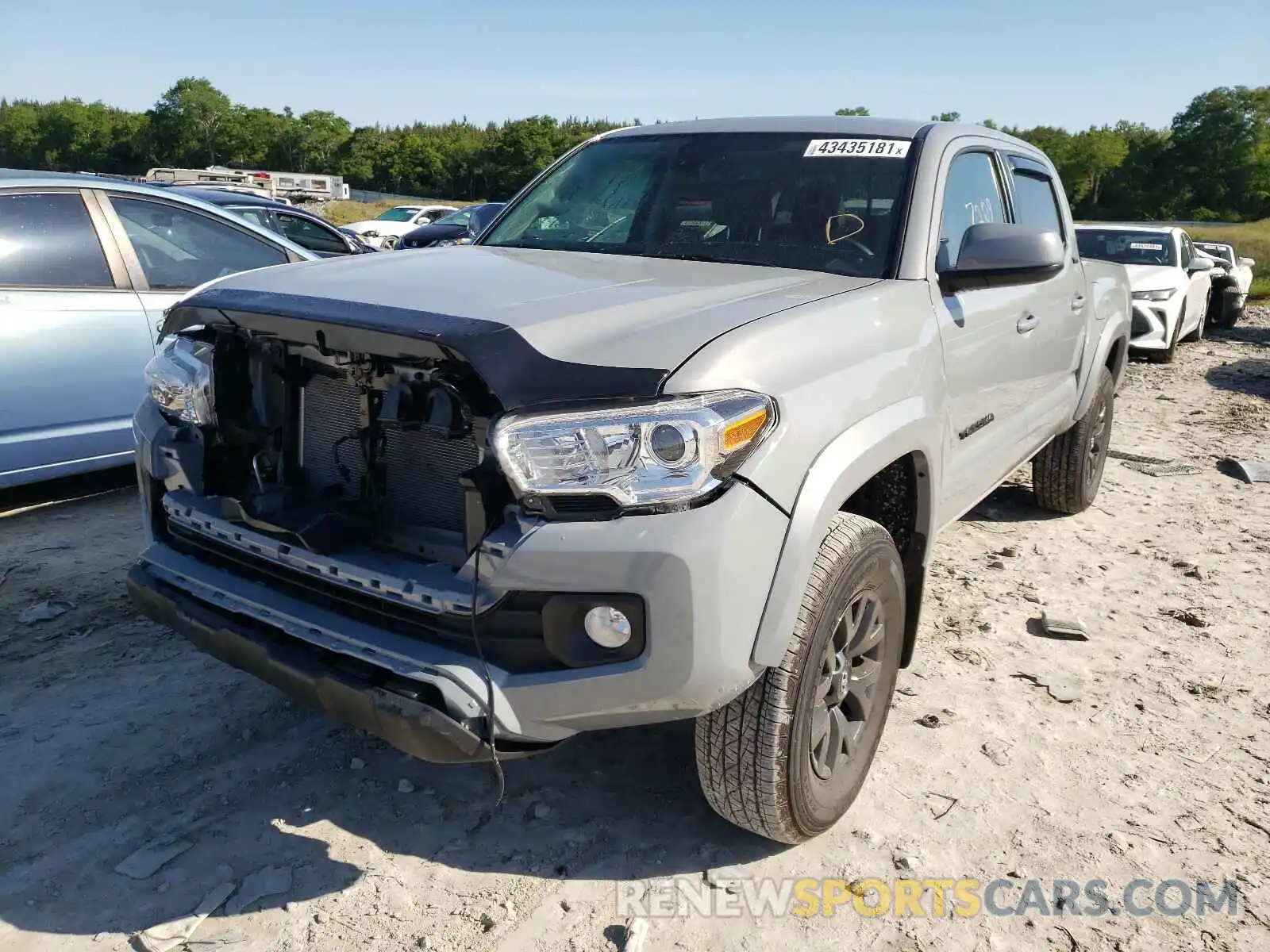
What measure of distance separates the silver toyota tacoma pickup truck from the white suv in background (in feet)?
29.0

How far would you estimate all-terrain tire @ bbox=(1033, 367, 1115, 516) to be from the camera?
5082 millimetres

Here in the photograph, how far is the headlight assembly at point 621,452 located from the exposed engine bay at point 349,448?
5.1 inches

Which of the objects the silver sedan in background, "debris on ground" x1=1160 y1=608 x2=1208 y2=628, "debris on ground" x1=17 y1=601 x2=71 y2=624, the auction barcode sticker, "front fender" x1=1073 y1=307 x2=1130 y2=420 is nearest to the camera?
the auction barcode sticker

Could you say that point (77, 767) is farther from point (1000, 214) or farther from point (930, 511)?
point (1000, 214)

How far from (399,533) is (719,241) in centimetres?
149

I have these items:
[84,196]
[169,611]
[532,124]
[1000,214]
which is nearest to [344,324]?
[169,611]

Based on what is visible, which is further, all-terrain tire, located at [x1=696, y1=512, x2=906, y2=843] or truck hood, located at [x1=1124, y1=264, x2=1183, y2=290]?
truck hood, located at [x1=1124, y1=264, x2=1183, y2=290]

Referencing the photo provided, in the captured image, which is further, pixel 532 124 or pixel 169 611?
pixel 532 124

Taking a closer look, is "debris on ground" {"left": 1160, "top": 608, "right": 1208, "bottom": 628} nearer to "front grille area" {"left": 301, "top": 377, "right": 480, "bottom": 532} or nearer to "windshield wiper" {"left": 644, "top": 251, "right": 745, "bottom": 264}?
"windshield wiper" {"left": 644, "top": 251, "right": 745, "bottom": 264}

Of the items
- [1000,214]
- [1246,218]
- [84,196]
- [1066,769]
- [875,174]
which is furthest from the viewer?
[1246,218]

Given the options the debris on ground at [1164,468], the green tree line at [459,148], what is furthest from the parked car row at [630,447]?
the green tree line at [459,148]

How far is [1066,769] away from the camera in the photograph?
2949 millimetres

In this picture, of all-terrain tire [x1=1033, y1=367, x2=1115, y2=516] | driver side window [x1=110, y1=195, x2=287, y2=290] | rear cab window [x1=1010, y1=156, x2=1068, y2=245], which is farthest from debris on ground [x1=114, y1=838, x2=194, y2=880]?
all-terrain tire [x1=1033, y1=367, x2=1115, y2=516]

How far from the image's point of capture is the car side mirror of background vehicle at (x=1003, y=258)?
283 centimetres
